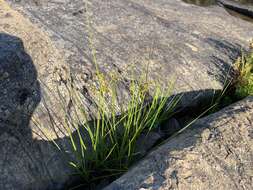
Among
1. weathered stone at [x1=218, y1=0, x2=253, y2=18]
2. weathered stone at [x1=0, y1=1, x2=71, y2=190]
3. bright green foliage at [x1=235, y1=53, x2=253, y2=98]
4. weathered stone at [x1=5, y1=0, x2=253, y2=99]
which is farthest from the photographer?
weathered stone at [x1=218, y1=0, x2=253, y2=18]

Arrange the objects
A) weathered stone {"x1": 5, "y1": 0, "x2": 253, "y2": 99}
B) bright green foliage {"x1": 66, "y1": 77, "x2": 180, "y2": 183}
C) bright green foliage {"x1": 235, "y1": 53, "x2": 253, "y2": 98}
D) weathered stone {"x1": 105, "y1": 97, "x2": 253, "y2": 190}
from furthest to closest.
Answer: bright green foliage {"x1": 235, "y1": 53, "x2": 253, "y2": 98}
weathered stone {"x1": 5, "y1": 0, "x2": 253, "y2": 99}
bright green foliage {"x1": 66, "y1": 77, "x2": 180, "y2": 183}
weathered stone {"x1": 105, "y1": 97, "x2": 253, "y2": 190}

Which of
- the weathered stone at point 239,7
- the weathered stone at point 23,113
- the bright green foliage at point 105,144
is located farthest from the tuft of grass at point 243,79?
the weathered stone at point 239,7

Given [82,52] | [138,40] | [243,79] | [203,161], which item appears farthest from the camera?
[243,79]

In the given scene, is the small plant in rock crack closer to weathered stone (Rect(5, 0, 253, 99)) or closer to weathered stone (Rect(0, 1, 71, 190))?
weathered stone (Rect(0, 1, 71, 190))

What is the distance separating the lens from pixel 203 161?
8.96 feet

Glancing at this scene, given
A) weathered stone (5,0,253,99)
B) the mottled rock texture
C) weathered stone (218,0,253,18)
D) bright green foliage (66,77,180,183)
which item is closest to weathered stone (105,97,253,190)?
bright green foliage (66,77,180,183)

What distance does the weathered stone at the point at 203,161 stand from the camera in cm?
259

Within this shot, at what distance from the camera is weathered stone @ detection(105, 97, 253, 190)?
2586 mm

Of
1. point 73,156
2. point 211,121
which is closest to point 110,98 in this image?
point 73,156

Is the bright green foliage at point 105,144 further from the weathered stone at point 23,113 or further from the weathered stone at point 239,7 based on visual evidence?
the weathered stone at point 239,7

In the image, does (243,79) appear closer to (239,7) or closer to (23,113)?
(23,113)

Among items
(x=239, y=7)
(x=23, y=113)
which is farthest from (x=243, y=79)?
(x=239, y=7)

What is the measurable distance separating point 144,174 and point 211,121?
874 mm

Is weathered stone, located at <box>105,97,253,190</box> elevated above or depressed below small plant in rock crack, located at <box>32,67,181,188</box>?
above
